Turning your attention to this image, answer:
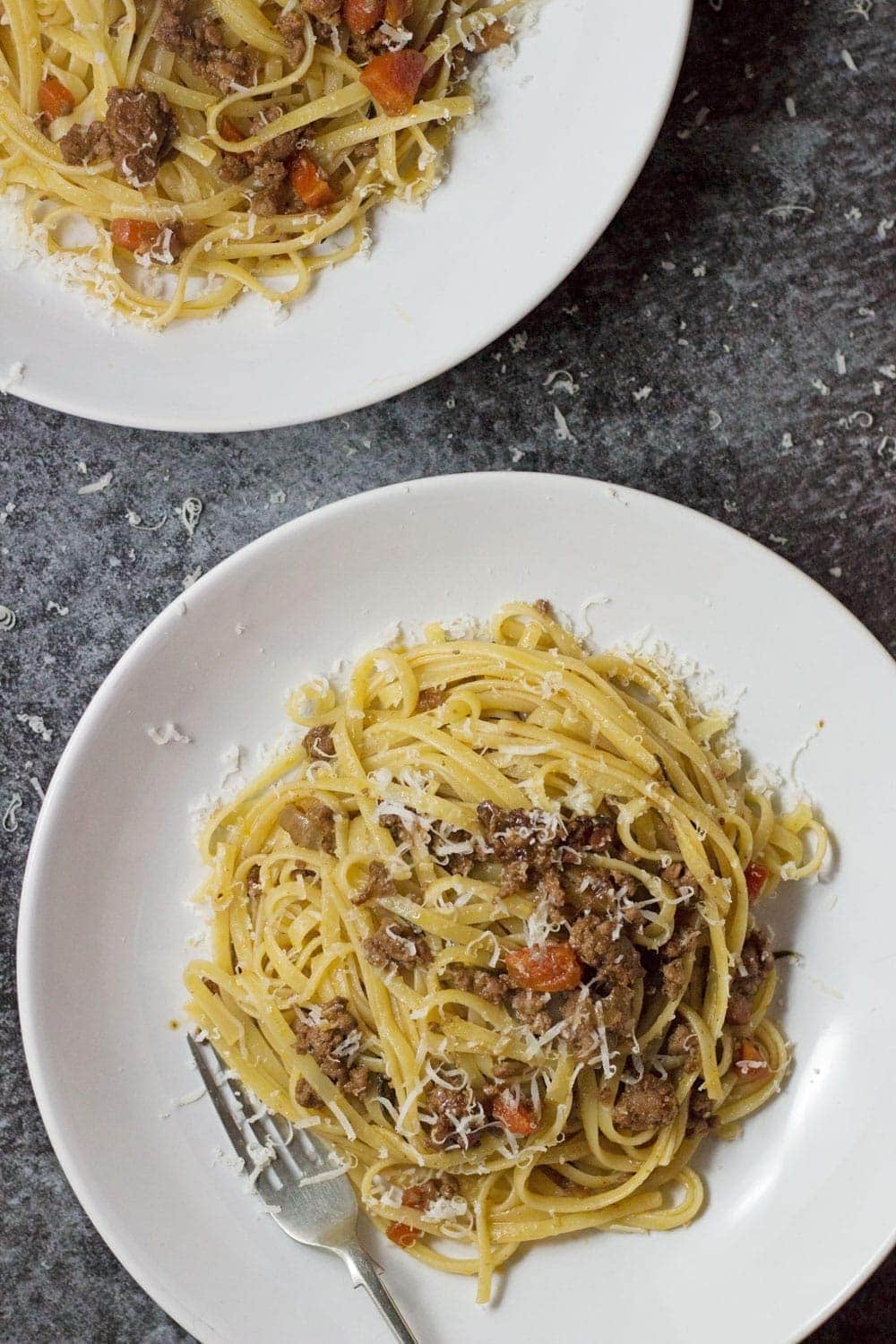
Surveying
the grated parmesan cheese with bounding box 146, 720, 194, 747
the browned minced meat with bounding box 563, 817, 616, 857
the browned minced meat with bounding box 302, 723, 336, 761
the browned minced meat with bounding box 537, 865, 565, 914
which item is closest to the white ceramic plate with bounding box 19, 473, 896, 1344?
the grated parmesan cheese with bounding box 146, 720, 194, 747

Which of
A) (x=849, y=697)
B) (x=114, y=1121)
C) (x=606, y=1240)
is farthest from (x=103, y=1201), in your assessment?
(x=849, y=697)

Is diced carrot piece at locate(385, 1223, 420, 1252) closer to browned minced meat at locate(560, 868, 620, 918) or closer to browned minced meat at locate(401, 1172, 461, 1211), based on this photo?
browned minced meat at locate(401, 1172, 461, 1211)

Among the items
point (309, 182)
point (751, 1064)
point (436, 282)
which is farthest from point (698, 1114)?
point (309, 182)

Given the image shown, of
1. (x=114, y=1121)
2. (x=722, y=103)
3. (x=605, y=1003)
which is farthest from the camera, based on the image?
(x=722, y=103)

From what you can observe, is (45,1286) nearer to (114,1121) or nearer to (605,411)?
(114,1121)

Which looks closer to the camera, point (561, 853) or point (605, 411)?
point (561, 853)

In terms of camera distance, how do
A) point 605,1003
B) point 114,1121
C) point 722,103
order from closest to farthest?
point 605,1003
point 114,1121
point 722,103
